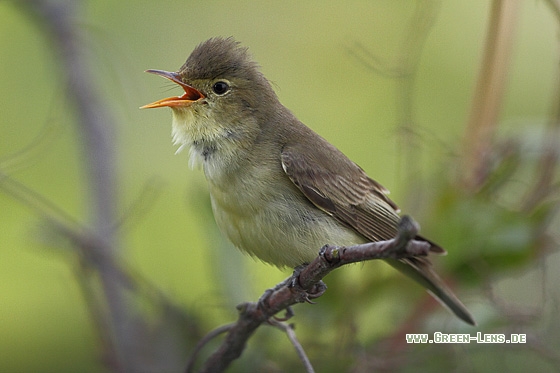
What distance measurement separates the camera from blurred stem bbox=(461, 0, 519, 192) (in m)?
3.24

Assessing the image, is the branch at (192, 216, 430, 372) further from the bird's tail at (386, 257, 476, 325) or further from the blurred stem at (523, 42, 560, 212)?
the blurred stem at (523, 42, 560, 212)

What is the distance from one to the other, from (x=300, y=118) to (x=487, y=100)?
2086 mm

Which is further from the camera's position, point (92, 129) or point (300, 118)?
point (300, 118)

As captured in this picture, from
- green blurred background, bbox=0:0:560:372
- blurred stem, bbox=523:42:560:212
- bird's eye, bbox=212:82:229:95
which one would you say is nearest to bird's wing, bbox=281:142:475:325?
green blurred background, bbox=0:0:560:372

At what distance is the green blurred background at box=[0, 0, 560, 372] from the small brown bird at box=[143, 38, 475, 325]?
19cm

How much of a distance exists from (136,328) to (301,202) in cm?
101

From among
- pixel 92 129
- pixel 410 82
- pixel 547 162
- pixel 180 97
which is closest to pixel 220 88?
pixel 180 97

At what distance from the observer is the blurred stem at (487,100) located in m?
3.24

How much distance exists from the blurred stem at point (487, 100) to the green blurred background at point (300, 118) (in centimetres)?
9

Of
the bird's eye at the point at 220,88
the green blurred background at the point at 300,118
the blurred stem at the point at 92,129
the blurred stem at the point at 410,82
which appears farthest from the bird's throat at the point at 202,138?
the blurred stem at the point at 410,82

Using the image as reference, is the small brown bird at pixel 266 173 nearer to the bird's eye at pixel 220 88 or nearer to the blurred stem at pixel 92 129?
the bird's eye at pixel 220 88

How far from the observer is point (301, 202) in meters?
3.30

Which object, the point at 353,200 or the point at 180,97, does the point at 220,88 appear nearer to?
the point at 180,97

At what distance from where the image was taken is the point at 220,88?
11.6 feet
